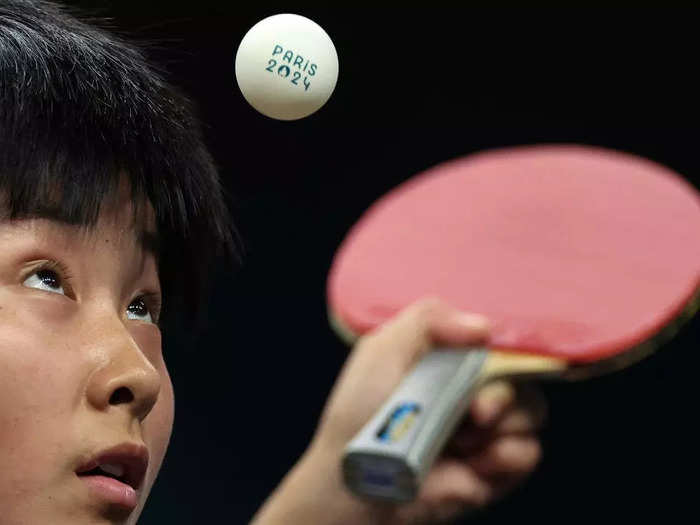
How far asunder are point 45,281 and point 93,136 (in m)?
0.10

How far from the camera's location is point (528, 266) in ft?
4.39

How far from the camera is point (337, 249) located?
1.92 metres

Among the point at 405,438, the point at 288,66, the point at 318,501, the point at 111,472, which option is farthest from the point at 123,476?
the point at 318,501

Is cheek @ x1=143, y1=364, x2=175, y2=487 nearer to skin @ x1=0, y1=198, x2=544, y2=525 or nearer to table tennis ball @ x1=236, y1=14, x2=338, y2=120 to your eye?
skin @ x1=0, y1=198, x2=544, y2=525

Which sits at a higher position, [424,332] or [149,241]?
[149,241]

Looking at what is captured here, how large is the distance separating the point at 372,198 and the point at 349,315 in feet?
1.97

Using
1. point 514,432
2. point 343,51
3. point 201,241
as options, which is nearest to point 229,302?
point 343,51

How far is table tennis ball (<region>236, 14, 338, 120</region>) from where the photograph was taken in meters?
0.79

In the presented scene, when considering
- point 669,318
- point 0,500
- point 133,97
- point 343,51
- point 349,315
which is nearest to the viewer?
point 0,500

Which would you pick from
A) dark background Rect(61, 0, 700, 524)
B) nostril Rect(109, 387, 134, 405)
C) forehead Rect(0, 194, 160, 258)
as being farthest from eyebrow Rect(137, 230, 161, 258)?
dark background Rect(61, 0, 700, 524)

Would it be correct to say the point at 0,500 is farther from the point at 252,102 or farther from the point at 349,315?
the point at 349,315

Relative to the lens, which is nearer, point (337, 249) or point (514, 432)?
point (514, 432)

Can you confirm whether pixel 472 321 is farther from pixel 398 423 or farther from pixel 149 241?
pixel 149 241

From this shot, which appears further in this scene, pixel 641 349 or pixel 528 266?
pixel 528 266
